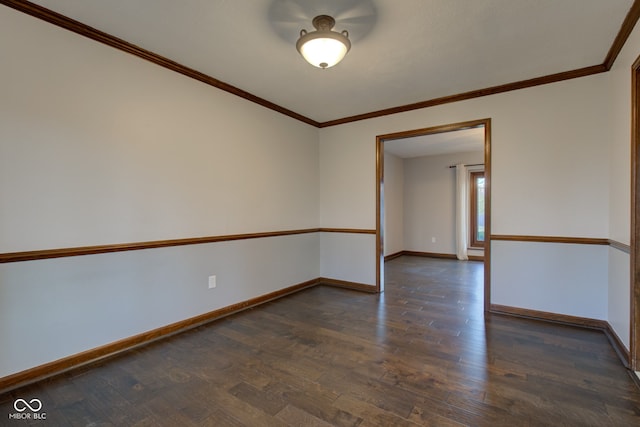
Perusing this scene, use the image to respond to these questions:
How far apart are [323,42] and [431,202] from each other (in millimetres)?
5815

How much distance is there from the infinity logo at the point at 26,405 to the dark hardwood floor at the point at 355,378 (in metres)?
0.03

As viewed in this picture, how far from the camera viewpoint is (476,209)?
6.87m

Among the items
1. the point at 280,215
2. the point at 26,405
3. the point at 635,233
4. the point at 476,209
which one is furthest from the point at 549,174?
the point at 26,405

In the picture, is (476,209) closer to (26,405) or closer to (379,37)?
(379,37)

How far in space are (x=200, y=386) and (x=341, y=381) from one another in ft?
2.99

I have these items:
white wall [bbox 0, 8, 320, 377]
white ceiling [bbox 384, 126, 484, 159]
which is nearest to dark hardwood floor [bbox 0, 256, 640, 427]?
white wall [bbox 0, 8, 320, 377]

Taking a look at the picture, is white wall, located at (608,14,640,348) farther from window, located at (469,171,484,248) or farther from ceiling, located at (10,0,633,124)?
window, located at (469,171,484,248)

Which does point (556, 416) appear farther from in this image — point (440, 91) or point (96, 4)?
point (96, 4)

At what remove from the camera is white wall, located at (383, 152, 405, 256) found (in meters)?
6.63

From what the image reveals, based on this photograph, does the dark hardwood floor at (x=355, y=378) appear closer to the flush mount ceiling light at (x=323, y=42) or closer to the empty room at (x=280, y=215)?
the empty room at (x=280, y=215)

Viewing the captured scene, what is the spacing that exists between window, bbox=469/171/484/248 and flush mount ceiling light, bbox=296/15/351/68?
5.68 metres

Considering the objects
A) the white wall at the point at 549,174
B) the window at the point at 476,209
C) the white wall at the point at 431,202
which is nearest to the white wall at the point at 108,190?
the white wall at the point at 549,174

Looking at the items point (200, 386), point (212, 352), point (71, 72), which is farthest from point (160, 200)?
point (200, 386)

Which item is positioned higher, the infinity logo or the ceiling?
the ceiling
